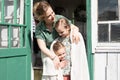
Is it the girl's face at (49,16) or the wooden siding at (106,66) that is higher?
the girl's face at (49,16)

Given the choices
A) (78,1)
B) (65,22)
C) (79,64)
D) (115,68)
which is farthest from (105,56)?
(78,1)

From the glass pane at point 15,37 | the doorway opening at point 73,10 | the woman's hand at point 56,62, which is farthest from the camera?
the doorway opening at point 73,10

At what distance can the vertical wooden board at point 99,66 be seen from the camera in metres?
3.90

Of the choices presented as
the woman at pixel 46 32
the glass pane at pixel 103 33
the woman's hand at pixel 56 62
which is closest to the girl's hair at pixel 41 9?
the woman at pixel 46 32

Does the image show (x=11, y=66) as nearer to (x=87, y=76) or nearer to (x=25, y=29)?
(x=25, y=29)

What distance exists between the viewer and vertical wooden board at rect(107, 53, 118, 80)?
386 centimetres

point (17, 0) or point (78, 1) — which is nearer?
point (17, 0)

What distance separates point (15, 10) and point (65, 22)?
578 millimetres

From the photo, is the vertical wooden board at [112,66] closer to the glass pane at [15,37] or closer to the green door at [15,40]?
the green door at [15,40]

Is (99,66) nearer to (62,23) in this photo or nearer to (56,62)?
(56,62)

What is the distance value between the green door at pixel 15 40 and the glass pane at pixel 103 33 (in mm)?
783

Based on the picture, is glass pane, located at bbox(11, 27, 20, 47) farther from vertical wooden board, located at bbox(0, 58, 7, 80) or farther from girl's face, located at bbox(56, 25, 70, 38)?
girl's face, located at bbox(56, 25, 70, 38)

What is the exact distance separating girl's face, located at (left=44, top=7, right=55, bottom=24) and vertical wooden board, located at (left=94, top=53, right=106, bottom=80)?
71 cm

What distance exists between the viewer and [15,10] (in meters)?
3.72
